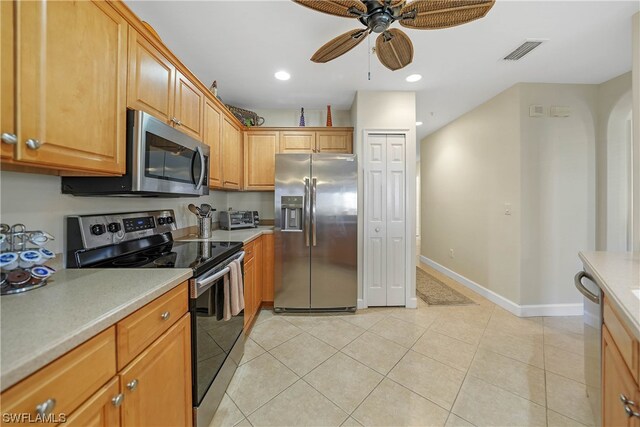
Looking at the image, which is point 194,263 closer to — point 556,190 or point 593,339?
point 593,339

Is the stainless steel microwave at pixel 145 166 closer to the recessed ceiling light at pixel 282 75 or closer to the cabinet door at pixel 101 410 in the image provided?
the cabinet door at pixel 101 410

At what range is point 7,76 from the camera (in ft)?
2.39

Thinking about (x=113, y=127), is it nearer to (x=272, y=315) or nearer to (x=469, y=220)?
(x=272, y=315)

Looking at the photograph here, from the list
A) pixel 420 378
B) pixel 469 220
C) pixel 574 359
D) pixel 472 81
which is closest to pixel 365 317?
pixel 420 378

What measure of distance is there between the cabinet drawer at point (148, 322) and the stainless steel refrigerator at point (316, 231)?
61.7 inches

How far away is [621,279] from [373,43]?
7.09ft

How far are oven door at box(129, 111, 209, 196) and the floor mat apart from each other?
2967mm

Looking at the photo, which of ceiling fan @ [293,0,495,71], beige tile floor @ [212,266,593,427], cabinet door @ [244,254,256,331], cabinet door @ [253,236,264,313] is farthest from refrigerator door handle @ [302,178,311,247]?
ceiling fan @ [293,0,495,71]

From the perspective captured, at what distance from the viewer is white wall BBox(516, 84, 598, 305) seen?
8.53 ft

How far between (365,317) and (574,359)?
5.56 ft

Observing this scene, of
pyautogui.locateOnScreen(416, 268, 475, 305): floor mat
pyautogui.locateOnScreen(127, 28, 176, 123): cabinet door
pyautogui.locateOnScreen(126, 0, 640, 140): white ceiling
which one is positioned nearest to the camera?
pyautogui.locateOnScreen(127, 28, 176, 123): cabinet door

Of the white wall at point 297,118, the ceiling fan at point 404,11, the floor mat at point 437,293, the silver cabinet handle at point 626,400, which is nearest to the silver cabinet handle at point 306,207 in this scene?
the white wall at point 297,118

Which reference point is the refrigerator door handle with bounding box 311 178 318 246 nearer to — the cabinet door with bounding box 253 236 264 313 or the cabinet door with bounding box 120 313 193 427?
the cabinet door with bounding box 253 236 264 313

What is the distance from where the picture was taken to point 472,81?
2598 millimetres
